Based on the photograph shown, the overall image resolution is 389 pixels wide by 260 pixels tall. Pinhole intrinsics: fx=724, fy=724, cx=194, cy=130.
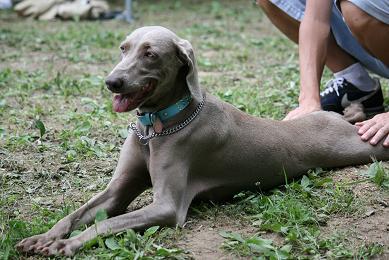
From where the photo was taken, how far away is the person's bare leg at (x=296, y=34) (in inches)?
188

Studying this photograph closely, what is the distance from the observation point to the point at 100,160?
4.03 metres

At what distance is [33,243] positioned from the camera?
2.86 metres

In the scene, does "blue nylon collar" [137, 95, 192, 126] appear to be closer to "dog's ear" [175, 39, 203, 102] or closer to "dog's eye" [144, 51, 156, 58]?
"dog's ear" [175, 39, 203, 102]

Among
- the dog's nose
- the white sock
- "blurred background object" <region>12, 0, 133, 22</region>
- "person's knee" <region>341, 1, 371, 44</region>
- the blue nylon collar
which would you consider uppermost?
the dog's nose

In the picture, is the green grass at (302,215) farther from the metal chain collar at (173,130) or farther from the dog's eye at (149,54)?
the dog's eye at (149,54)

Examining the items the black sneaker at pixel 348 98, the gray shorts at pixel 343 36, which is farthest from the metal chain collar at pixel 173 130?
the gray shorts at pixel 343 36

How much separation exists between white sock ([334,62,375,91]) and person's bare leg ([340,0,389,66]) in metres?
0.26

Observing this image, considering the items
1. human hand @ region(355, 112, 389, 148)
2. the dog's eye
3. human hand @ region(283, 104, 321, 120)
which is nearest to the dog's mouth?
the dog's eye

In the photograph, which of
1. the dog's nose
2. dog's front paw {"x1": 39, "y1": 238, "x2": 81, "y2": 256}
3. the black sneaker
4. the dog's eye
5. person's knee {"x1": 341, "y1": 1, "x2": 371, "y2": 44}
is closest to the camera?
dog's front paw {"x1": 39, "y1": 238, "x2": 81, "y2": 256}

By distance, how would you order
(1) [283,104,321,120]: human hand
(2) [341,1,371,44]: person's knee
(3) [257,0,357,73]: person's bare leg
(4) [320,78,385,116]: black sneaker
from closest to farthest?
(1) [283,104,321,120]: human hand → (2) [341,1,371,44]: person's knee → (4) [320,78,385,116]: black sneaker → (3) [257,0,357,73]: person's bare leg

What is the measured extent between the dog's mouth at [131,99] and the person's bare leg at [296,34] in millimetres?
1960

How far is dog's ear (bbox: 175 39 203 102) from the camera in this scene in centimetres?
317

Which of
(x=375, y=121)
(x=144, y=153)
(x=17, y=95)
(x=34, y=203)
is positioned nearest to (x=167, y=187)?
(x=144, y=153)

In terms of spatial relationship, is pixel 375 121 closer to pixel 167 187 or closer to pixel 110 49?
pixel 167 187
